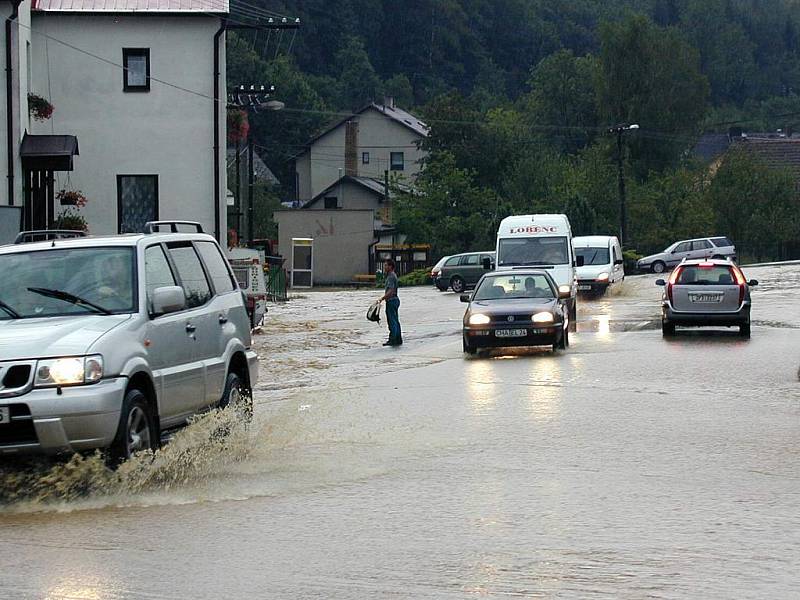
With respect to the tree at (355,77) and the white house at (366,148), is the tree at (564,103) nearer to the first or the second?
the white house at (366,148)

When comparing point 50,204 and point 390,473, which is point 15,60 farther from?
point 390,473

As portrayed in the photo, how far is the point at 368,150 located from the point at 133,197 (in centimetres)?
7514

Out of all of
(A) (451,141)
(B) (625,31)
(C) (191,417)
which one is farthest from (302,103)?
(C) (191,417)

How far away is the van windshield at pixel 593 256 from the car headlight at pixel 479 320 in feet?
72.7

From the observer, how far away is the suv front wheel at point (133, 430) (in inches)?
364

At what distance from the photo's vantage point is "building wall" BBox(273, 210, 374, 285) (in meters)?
78.8

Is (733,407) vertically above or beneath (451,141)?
beneath

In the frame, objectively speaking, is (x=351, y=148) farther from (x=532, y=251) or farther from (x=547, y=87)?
(x=532, y=251)

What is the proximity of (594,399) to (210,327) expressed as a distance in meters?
5.80

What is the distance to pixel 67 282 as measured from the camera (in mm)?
10148

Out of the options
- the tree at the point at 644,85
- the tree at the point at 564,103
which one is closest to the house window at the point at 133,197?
the tree at the point at 644,85

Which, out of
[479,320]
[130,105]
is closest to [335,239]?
[130,105]

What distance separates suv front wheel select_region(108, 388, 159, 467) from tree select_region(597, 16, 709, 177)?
88234 millimetres

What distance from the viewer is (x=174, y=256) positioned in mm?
11055
